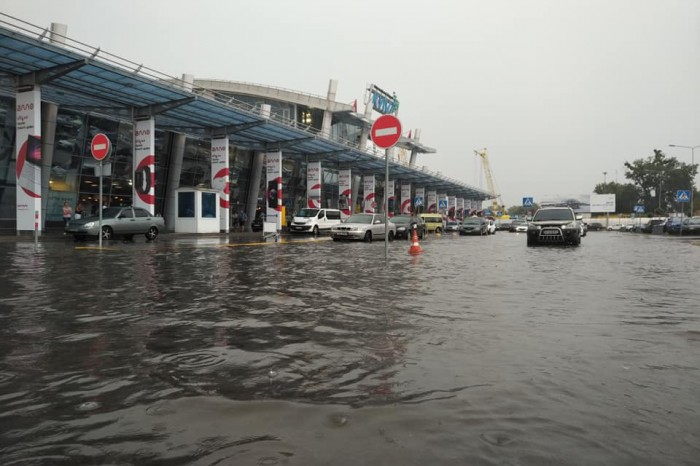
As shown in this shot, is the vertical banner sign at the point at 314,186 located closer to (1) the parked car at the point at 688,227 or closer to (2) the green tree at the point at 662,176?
(1) the parked car at the point at 688,227

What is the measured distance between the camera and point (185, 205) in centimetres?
3209

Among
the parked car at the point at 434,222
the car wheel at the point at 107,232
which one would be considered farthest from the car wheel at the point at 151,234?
the parked car at the point at 434,222

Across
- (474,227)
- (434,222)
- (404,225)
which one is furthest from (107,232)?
(434,222)

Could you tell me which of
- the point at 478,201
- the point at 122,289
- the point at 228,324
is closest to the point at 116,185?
→ the point at 122,289

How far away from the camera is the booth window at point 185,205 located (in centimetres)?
3195

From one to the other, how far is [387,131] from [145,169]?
2292 cm

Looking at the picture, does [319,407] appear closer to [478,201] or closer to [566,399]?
[566,399]

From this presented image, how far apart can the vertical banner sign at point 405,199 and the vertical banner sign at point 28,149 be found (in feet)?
174

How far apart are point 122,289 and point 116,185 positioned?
2893 centimetres

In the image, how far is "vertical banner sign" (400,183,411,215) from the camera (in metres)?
71.9

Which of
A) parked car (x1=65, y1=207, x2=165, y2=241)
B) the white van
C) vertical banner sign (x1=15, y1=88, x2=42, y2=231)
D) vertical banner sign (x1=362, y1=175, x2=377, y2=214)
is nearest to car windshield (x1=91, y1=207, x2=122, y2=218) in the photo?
parked car (x1=65, y1=207, x2=165, y2=241)

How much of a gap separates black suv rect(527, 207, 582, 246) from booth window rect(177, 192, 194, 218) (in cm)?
2104

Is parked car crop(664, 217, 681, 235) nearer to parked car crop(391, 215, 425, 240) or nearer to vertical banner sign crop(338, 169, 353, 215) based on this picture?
parked car crop(391, 215, 425, 240)

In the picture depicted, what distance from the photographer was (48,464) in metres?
→ 2.38
